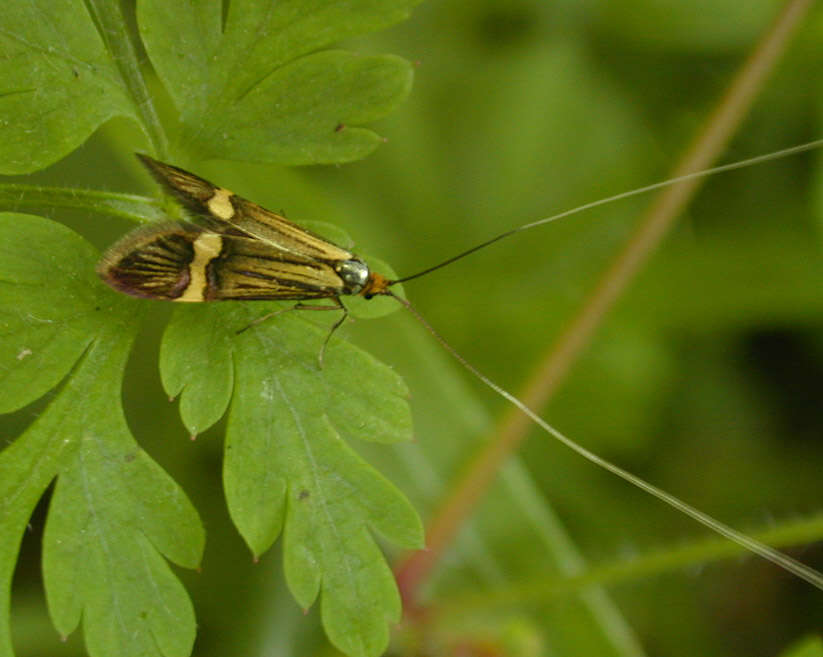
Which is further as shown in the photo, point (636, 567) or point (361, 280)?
point (636, 567)

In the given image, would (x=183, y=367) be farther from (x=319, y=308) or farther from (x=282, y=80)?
(x=282, y=80)

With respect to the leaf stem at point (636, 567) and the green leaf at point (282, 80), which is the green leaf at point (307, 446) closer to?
the green leaf at point (282, 80)

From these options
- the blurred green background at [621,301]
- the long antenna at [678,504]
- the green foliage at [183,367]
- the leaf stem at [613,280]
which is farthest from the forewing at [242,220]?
the leaf stem at [613,280]

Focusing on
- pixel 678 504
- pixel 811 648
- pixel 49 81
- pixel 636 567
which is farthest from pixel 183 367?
pixel 811 648

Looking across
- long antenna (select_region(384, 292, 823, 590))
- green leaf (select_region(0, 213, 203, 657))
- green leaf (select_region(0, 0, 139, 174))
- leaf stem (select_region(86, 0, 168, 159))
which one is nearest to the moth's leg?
long antenna (select_region(384, 292, 823, 590))

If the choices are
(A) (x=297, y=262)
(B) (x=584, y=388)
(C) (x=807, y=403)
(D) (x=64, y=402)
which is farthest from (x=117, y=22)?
(C) (x=807, y=403)
